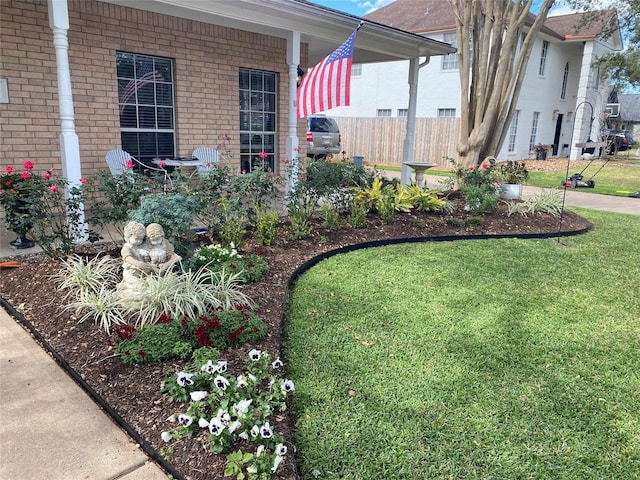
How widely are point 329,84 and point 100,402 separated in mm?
4888

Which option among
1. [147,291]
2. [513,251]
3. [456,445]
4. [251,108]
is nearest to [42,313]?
[147,291]

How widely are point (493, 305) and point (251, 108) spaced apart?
21.7ft

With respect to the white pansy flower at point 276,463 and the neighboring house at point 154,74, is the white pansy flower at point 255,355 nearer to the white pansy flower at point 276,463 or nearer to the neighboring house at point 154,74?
the white pansy flower at point 276,463

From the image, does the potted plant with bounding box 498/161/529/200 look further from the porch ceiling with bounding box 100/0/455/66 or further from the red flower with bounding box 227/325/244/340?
the red flower with bounding box 227/325/244/340

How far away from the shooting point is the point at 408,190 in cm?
823

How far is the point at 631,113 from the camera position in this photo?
53344mm

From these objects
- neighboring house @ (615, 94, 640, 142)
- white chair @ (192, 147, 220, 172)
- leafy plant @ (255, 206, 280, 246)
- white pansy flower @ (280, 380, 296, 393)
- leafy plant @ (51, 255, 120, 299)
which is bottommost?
white pansy flower @ (280, 380, 296, 393)

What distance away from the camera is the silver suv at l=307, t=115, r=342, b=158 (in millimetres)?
17094

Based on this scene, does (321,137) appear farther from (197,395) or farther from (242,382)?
(197,395)

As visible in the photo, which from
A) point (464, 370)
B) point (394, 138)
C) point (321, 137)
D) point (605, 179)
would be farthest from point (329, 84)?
point (394, 138)

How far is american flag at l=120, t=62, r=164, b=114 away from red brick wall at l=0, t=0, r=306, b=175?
7.6 inches

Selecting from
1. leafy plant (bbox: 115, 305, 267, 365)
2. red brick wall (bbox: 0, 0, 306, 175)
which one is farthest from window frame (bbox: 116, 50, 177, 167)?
leafy plant (bbox: 115, 305, 267, 365)

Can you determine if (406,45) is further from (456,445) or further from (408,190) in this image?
(456,445)

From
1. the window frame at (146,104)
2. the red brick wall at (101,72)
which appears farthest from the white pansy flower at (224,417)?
the window frame at (146,104)
